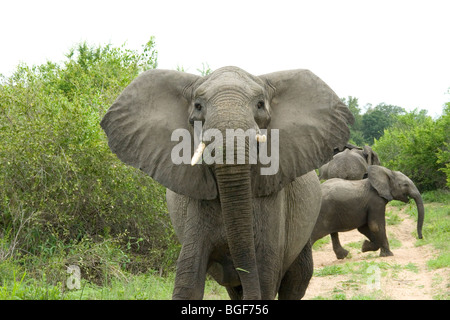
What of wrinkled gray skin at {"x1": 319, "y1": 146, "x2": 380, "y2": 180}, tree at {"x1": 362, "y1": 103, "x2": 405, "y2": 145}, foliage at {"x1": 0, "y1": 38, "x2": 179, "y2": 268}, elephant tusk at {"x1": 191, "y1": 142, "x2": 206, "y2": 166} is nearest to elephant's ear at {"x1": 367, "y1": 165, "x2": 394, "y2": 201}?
wrinkled gray skin at {"x1": 319, "y1": 146, "x2": 380, "y2": 180}

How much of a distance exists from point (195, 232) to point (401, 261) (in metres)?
6.57

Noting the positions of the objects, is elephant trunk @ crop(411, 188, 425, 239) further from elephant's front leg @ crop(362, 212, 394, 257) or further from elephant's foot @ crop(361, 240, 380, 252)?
elephant's foot @ crop(361, 240, 380, 252)

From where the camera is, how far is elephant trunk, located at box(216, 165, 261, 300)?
376 cm

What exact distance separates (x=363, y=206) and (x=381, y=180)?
65cm

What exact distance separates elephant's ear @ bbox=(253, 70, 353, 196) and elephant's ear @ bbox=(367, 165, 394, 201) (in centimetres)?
676

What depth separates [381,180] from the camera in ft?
36.9

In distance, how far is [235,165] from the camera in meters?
3.72

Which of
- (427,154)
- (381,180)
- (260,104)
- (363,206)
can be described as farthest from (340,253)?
(427,154)

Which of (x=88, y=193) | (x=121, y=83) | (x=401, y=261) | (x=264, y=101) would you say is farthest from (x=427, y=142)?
(x=264, y=101)

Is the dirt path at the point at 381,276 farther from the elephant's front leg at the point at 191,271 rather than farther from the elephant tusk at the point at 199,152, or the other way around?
the elephant tusk at the point at 199,152

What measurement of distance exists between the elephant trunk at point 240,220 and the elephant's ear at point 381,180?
7392 millimetres

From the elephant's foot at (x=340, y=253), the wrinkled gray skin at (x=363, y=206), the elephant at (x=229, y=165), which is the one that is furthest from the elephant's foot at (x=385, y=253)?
the elephant at (x=229, y=165)
